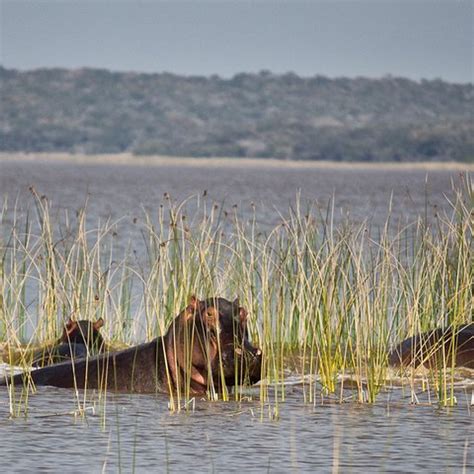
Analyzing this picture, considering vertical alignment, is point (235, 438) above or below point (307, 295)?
below

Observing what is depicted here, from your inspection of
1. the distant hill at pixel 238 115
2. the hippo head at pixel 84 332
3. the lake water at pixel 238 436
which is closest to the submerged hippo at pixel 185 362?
the lake water at pixel 238 436

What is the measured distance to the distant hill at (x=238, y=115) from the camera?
8950 centimetres

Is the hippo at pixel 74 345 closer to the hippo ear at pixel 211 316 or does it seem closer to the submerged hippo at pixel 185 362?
the submerged hippo at pixel 185 362

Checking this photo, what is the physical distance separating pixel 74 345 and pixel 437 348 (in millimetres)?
2232

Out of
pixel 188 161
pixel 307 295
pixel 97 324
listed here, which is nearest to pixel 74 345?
pixel 97 324

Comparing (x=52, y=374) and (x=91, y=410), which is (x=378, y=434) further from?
(x=52, y=374)

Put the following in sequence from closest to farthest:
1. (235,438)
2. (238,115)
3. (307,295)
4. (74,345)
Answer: (235,438)
(307,295)
(74,345)
(238,115)

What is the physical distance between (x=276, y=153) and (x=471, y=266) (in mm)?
82444

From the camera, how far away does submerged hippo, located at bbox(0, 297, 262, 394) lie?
7.65 meters

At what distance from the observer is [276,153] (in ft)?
301

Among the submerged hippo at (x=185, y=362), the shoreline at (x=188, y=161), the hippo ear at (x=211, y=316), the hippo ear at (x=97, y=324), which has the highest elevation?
the shoreline at (x=188, y=161)

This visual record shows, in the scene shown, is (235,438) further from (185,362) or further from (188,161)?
(188,161)

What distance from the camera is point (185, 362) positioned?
781 cm

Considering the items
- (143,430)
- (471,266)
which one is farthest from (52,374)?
(471,266)
